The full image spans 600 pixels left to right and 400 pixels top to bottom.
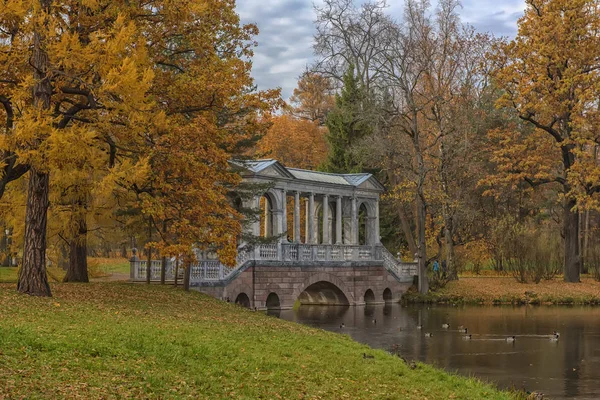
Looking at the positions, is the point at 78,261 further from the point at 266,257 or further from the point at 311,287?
the point at 311,287

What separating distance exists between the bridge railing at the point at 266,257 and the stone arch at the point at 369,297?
168cm

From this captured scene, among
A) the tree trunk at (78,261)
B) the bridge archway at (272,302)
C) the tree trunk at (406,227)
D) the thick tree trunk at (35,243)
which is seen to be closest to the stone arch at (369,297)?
the bridge archway at (272,302)

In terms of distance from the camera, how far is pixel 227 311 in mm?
22891

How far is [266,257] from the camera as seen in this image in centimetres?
3431

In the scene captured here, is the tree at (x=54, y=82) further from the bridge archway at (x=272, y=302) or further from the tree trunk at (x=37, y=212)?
the bridge archway at (x=272, y=302)

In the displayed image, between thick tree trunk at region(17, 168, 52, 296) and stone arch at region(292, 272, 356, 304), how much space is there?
17.8m

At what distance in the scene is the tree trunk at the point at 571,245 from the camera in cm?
4184

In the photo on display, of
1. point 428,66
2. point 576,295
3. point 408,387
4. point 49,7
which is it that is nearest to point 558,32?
point 428,66

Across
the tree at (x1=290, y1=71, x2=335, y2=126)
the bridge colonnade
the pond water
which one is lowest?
the pond water

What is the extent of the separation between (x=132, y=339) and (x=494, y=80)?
31.9 m

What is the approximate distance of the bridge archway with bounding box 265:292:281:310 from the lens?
35341 mm

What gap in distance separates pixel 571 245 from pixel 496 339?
1871 centimetres

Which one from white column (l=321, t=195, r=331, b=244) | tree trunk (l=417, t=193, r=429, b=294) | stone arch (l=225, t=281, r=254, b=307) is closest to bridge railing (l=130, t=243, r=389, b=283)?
stone arch (l=225, t=281, r=254, b=307)

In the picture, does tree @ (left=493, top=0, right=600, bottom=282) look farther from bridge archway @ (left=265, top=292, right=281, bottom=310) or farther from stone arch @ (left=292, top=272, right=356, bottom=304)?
bridge archway @ (left=265, top=292, right=281, bottom=310)
